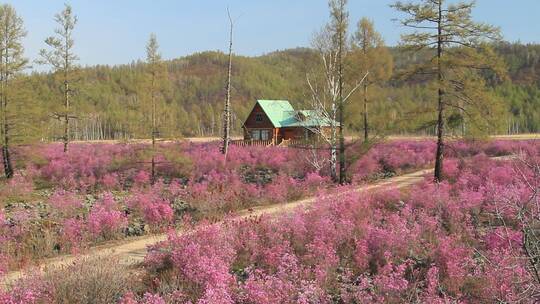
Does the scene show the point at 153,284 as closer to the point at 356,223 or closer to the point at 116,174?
the point at 356,223

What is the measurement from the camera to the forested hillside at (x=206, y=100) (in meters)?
23.5

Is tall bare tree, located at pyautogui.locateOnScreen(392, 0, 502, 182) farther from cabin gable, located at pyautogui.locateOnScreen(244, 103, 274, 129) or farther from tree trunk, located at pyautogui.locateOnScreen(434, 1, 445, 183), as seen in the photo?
cabin gable, located at pyautogui.locateOnScreen(244, 103, 274, 129)

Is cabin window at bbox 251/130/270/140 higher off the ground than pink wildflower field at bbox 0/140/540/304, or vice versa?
cabin window at bbox 251/130/270/140

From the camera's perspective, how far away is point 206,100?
173m

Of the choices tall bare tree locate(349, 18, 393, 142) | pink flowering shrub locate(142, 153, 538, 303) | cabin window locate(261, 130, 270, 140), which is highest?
tall bare tree locate(349, 18, 393, 142)

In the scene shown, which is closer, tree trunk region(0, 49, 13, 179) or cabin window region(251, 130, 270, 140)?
tree trunk region(0, 49, 13, 179)

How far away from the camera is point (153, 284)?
7516 mm

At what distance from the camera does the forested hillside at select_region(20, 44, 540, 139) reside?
23.5 m

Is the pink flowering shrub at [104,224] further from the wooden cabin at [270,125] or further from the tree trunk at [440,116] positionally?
the wooden cabin at [270,125]

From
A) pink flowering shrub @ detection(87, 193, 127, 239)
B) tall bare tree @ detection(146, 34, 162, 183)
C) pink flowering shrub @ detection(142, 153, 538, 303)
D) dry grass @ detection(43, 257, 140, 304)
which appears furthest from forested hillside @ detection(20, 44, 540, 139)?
dry grass @ detection(43, 257, 140, 304)

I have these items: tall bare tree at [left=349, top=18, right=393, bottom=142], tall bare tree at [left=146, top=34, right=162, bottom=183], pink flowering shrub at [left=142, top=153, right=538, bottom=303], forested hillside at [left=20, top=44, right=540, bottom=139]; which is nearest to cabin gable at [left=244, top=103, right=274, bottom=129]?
forested hillside at [left=20, top=44, right=540, bottom=139]

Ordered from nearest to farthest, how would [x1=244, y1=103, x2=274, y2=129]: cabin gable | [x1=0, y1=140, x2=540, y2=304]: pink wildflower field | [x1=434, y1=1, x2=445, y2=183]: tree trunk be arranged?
1. [x1=0, y1=140, x2=540, y2=304]: pink wildflower field
2. [x1=434, y1=1, x2=445, y2=183]: tree trunk
3. [x1=244, y1=103, x2=274, y2=129]: cabin gable

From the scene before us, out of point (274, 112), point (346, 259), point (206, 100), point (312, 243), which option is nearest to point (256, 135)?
point (274, 112)

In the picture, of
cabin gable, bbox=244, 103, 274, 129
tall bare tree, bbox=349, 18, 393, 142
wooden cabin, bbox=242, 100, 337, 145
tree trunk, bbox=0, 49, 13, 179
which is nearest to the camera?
tree trunk, bbox=0, 49, 13, 179
